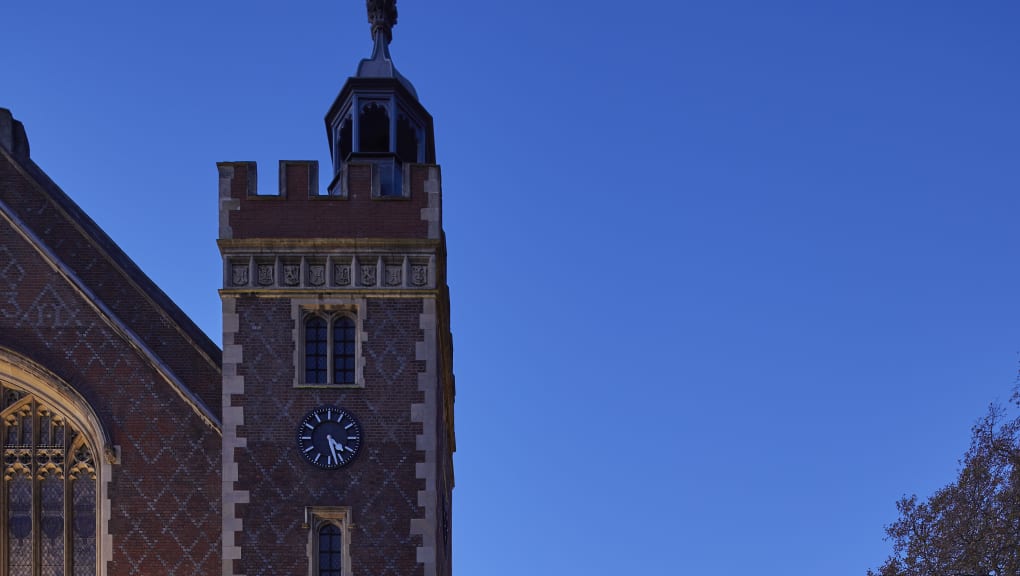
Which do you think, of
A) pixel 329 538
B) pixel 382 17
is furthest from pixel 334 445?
pixel 382 17

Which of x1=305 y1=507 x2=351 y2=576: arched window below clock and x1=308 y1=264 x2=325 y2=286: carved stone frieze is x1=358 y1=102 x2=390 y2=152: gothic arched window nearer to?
x1=308 y1=264 x2=325 y2=286: carved stone frieze

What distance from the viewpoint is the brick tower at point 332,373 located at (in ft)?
113

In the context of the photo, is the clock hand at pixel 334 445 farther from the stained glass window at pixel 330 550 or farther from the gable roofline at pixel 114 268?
the gable roofline at pixel 114 268

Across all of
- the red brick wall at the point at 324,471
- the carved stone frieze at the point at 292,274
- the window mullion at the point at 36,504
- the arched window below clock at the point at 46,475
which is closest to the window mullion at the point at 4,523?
the arched window below clock at the point at 46,475

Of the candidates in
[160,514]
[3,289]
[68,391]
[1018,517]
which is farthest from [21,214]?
[1018,517]

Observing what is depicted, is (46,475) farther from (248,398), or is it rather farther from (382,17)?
(382,17)

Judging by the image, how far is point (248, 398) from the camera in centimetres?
3531

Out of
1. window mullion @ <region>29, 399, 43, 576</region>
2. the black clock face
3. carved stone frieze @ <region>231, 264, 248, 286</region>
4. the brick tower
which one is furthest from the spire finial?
window mullion @ <region>29, 399, 43, 576</region>

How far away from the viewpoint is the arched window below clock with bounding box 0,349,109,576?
3534 centimetres

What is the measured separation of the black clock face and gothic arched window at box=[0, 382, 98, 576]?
14.0ft

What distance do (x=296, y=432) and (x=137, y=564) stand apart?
389 cm

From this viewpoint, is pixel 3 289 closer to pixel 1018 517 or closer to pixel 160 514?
pixel 160 514

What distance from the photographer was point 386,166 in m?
39.9

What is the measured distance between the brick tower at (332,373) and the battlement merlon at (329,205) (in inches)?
1.1
